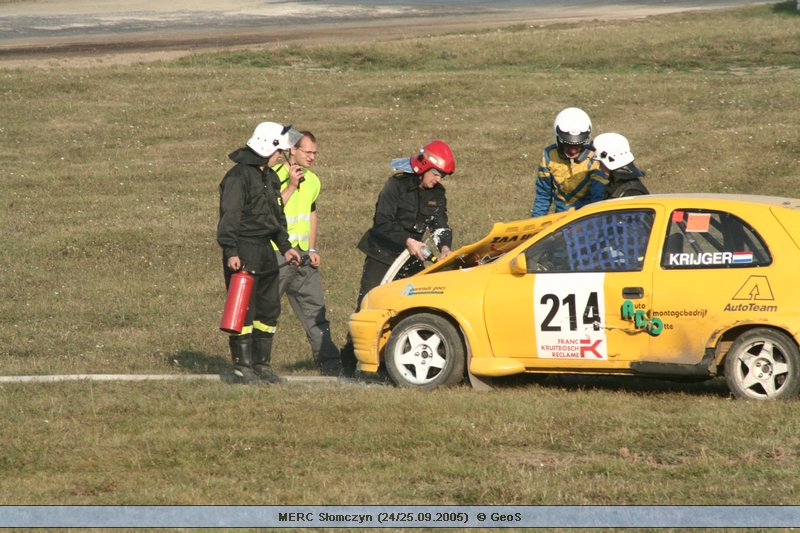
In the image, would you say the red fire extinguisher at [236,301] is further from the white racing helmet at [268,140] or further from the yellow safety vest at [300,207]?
the yellow safety vest at [300,207]

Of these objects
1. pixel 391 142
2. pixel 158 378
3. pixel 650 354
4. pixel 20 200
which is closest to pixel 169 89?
pixel 391 142

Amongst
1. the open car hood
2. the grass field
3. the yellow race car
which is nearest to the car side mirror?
the yellow race car

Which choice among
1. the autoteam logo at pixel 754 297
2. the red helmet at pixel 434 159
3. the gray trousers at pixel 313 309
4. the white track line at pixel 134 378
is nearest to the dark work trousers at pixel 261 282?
the white track line at pixel 134 378

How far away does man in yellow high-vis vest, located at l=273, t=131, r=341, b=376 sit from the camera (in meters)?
11.4

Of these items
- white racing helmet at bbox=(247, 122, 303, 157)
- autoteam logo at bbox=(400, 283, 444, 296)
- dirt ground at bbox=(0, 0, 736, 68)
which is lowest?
autoteam logo at bbox=(400, 283, 444, 296)

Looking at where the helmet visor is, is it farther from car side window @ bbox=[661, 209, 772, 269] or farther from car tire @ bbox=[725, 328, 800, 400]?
car tire @ bbox=[725, 328, 800, 400]

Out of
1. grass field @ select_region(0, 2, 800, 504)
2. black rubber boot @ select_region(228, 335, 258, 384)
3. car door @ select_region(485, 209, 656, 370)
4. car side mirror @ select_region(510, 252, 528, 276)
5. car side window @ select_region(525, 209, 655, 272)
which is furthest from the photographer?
black rubber boot @ select_region(228, 335, 258, 384)

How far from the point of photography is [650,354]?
9453mm

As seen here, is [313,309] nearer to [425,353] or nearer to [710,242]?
[425,353]

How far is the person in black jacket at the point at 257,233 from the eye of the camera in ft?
33.8

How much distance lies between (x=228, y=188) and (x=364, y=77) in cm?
A: 2309

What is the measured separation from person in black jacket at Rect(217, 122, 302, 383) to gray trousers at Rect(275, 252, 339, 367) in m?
0.99

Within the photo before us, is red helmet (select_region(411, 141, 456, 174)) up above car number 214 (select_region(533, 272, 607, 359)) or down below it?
above

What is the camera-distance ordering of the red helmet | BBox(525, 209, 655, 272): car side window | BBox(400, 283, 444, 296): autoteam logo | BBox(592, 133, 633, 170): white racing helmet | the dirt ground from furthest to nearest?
the dirt ground
the red helmet
BBox(592, 133, 633, 170): white racing helmet
BBox(400, 283, 444, 296): autoteam logo
BBox(525, 209, 655, 272): car side window
